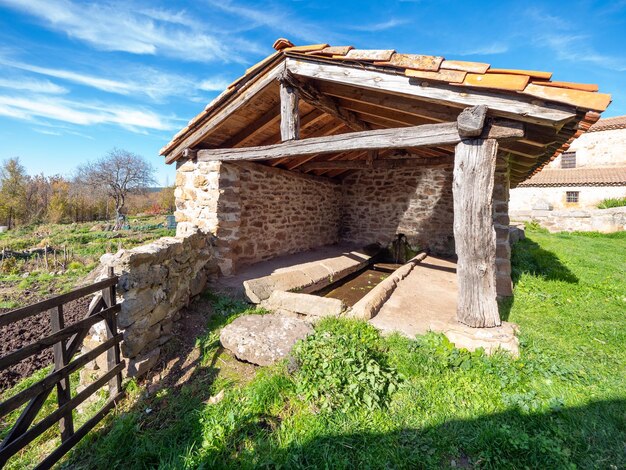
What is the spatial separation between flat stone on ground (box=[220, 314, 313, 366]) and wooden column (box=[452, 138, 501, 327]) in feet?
5.82

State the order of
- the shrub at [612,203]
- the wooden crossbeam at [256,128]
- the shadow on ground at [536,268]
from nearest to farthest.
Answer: the shadow on ground at [536,268] < the wooden crossbeam at [256,128] < the shrub at [612,203]

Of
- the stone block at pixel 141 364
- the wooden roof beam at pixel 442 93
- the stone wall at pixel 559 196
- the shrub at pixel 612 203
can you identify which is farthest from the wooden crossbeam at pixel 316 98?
the shrub at pixel 612 203

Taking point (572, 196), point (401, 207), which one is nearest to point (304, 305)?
point (401, 207)

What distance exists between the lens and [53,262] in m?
11.0

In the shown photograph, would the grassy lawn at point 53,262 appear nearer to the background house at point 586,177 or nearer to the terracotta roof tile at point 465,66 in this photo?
the terracotta roof tile at point 465,66

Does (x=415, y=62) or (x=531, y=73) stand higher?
(x=415, y=62)

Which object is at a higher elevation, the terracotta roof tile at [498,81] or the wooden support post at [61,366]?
the terracotta roof tile at [498,81]

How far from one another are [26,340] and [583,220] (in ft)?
64.5

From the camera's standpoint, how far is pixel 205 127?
185 inches

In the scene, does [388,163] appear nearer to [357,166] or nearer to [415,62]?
[357,166]

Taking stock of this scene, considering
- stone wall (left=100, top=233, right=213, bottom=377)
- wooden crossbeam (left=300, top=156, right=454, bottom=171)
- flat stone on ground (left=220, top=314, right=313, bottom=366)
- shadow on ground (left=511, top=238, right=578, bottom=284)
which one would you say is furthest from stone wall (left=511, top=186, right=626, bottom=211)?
stone wall (left=100, top=233, right=213, bottom=377)

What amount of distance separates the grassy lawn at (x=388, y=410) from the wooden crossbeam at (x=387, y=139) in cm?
212

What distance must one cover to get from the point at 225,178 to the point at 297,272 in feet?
7.32

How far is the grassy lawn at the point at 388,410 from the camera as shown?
69.9 inches
